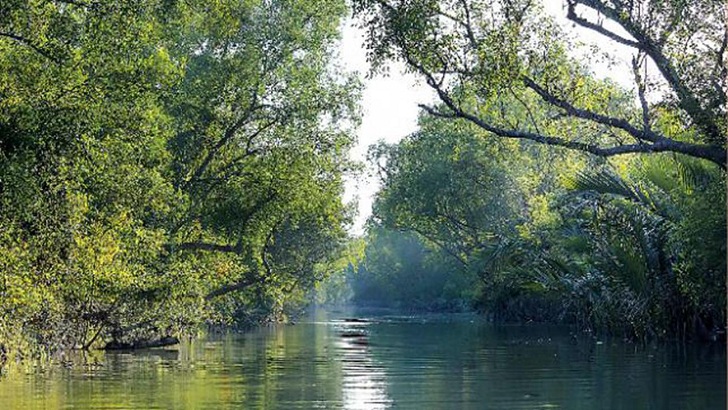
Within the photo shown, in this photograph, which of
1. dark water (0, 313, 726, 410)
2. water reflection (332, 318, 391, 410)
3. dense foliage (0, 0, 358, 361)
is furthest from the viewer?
dense foliage (0, 0, 358, 361)

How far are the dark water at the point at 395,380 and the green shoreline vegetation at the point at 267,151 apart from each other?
2.00m

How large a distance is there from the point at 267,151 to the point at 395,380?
73.0 ft

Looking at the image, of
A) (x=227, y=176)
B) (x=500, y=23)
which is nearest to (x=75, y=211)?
(x=500, y=23)

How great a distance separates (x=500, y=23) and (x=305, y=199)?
19.2m

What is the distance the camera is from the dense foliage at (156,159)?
19.6 meters

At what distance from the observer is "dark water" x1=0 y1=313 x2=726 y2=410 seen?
15.0m

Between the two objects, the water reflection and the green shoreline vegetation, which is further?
the green shoreline vegetation

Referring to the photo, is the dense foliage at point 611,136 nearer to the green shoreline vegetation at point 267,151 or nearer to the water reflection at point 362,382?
the green shoreline vegetation at point 267,151

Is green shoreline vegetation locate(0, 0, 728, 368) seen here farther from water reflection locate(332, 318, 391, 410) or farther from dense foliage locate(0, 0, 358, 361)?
water reflection locate(332, 318, 391, 410)

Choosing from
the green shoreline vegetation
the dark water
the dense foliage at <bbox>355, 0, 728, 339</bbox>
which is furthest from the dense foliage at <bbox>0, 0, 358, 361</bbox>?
the dense foliage at <bbox>355, 0, 728, 339</bbox>

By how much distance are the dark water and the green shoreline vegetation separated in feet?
6.55

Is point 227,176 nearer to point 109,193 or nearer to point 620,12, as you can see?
point 109,193

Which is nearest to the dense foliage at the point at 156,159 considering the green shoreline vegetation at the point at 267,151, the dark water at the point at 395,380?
the green shoreline vegetation at the point at 267,151

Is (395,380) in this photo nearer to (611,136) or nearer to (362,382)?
(362,382)
